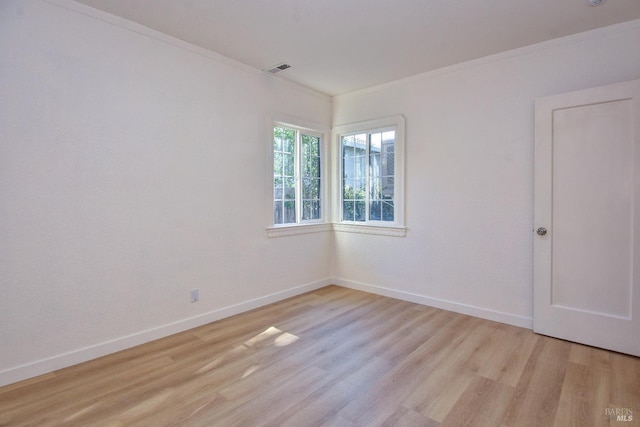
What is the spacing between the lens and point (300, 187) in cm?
435

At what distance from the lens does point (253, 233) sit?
3.72 meters

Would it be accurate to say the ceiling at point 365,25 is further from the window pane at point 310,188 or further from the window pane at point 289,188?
the window pane at point 310,188

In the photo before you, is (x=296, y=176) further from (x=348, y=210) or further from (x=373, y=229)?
(x=373, y=229)

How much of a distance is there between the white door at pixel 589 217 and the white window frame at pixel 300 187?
2.50 metres

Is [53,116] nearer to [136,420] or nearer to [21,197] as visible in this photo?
[21,197]

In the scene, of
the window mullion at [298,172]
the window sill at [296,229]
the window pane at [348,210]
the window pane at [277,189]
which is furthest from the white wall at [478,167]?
the window pane at [277,189]

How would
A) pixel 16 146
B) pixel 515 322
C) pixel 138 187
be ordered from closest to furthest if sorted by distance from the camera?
pixel 16 146 < pixel 138 187 < pixel 515 322

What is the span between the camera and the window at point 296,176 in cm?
409

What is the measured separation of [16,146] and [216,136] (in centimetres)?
153

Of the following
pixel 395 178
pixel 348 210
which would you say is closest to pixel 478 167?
pixel 395 178

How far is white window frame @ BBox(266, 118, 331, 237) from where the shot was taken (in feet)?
12.7

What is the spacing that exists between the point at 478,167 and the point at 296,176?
2.12 meters

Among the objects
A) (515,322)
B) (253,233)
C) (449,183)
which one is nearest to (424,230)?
(449,183)

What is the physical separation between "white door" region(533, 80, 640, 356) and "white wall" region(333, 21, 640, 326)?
0.65ft
